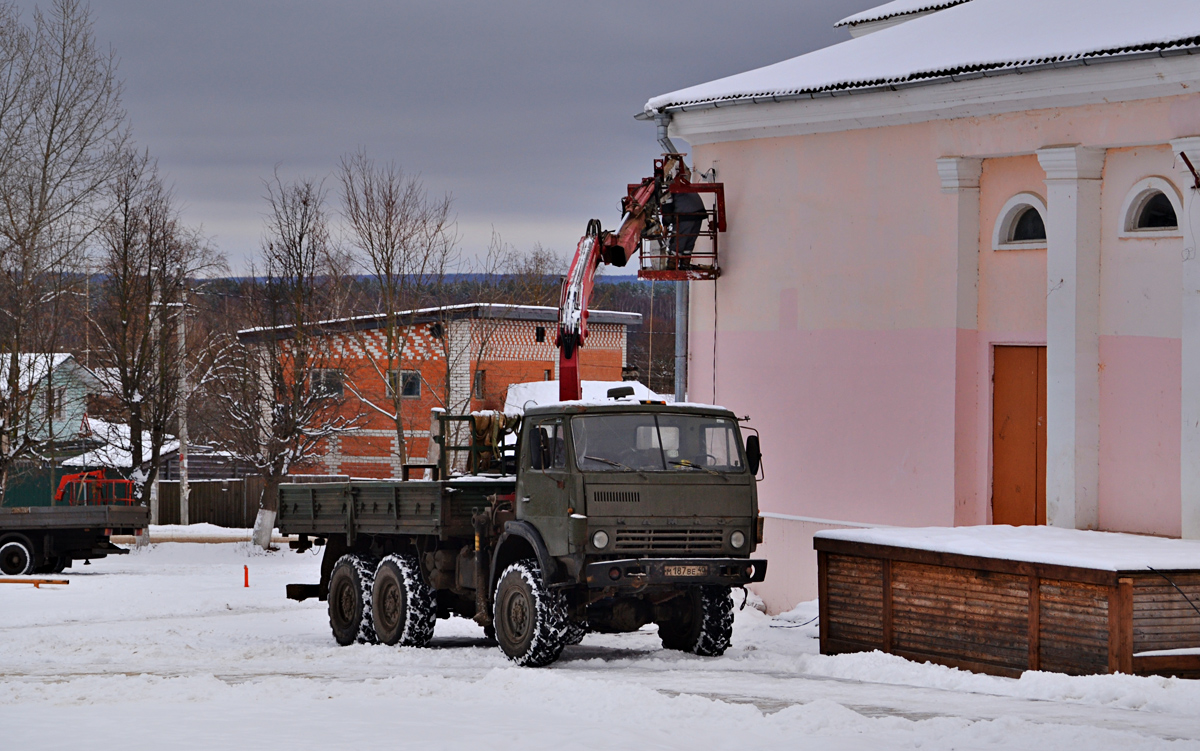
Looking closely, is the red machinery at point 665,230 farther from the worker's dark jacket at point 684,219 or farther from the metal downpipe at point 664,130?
the metal downpipe at point 664,130

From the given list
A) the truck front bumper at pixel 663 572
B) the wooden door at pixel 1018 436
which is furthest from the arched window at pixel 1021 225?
the truck front bumper at pixel 663 572

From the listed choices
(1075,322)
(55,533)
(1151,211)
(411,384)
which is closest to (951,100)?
(1151,211)

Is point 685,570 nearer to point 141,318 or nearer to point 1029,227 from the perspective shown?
point 1029,227

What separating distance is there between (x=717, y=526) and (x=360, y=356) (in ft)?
120

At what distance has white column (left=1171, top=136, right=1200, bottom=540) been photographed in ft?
49.4

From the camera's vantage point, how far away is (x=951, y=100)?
675 inches

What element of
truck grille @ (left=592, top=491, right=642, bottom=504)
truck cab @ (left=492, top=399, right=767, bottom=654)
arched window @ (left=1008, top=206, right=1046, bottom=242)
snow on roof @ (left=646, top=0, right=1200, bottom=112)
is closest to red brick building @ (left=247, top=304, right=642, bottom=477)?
snow on roof @ (left=646, top=0, right=1200, bottom=112)

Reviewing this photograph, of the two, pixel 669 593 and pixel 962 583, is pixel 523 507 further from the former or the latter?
pixel 962 583

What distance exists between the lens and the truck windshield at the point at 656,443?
13391mm

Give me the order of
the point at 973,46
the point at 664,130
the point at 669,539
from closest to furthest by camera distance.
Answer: the point at 669,539 → the point at 973,46 → the point at 664,130

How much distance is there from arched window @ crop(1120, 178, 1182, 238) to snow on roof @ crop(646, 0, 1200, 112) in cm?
156

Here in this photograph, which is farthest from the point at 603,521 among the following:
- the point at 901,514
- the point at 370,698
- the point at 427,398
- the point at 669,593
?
the point at 427,398

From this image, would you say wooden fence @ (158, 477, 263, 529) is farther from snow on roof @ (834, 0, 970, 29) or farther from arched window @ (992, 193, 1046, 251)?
arched window @ (992, 193, 1046, 251)

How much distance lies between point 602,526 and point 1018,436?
6.60 metres
